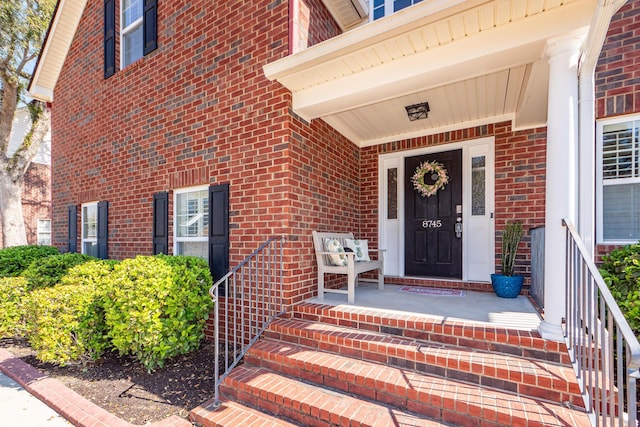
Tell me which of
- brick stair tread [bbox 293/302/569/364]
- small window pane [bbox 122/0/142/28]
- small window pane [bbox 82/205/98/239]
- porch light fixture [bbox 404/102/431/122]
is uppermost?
small window pane [bbox 122/0/142/28]

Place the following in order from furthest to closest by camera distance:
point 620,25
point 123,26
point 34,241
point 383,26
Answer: point 34,241
point 123,26
point 620,25
point 383,26

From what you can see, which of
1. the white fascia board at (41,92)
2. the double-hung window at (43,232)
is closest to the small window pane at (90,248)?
the white fascia board at (41,92)

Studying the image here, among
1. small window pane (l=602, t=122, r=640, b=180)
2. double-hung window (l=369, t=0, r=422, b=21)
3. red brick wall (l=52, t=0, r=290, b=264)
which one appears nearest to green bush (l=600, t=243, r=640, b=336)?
small window pane (l=602, t=122, r=640, b=180)

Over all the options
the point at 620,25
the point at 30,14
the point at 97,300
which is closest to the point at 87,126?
the point at 97,300

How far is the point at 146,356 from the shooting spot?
3.22 metres

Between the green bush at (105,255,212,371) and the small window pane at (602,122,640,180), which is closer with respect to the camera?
the green bush at (105,255,212,371)

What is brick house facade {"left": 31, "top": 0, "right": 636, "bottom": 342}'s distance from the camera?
2.62 meters

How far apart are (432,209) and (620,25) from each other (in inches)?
115

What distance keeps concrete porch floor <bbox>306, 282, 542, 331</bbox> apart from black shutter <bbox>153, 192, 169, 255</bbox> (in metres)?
2.55

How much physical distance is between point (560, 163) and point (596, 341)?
135 cm

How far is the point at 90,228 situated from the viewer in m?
6.08

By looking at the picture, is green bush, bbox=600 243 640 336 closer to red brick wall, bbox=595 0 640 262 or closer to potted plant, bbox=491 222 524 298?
red brick wall, bbox=595 0 640 262

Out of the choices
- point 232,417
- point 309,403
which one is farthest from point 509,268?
point 232,417

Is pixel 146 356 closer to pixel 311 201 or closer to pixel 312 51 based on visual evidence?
pixel 311 201
